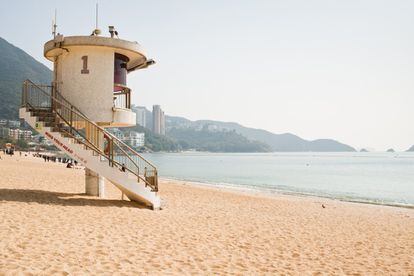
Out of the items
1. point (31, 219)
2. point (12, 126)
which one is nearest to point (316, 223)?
point (31, 219)

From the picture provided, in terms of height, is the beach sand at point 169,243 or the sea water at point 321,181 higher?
the beach sand at point 169,243

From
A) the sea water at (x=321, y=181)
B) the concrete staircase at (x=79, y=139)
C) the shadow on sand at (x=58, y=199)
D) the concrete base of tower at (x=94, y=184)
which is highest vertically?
the concrete staircase at (x=79, y=139)

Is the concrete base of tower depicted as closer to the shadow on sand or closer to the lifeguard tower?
the shadow on sand

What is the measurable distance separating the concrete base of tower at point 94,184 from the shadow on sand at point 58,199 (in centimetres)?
47

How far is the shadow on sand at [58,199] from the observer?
1281cm

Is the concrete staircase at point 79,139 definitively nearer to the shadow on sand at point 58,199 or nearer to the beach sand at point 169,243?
A: the shadow on sand at point 58,199

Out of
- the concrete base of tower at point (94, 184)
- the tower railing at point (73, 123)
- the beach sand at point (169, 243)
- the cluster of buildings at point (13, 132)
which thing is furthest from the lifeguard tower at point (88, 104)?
the cluster of buildings at point (13, 132)

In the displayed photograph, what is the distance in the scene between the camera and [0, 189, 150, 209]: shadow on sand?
12.8 meters

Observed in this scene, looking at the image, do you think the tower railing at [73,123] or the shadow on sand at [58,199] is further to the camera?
the tower railing at [73,123]

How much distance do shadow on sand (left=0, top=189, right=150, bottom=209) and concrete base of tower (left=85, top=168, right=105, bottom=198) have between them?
1.53 feet

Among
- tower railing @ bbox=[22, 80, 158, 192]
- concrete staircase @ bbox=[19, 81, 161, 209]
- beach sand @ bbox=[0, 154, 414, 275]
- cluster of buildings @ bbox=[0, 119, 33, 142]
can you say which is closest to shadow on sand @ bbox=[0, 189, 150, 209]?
beach sand @ bbox=[0, 154, 414, 275]

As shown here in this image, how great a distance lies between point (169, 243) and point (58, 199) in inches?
269

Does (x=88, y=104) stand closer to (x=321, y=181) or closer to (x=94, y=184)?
(x=94, y=184)

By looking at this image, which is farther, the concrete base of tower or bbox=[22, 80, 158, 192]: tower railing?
the concrete base of tower
